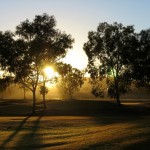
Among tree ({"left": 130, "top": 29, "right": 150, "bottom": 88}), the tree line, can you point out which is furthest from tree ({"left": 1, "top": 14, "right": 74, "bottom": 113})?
tree ({"left": 130, "top": 29, "right": 150, "bottom": 88})

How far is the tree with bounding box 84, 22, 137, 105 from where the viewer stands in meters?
80.4

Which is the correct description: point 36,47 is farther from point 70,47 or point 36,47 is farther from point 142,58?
point 142,58

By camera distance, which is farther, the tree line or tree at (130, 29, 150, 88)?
tree at (130, 29, 150, 88)

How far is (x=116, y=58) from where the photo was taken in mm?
81750

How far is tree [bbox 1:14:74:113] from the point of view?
67188 mm

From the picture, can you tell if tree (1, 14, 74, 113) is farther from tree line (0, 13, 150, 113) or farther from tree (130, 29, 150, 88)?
tree (130, 29, 150, 88)

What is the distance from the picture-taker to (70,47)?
2778 inches

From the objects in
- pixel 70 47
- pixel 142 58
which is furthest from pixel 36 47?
pixel 142 58

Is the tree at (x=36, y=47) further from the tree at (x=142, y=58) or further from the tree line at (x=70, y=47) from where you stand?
the tree at (x=142, y=58)

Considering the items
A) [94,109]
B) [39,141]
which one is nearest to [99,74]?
[94,109]

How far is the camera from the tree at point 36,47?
67.2 meters

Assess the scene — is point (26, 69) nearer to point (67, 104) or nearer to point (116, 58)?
point (67, 104)

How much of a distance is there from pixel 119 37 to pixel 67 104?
1556 cm

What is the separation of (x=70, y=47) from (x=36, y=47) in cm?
649
